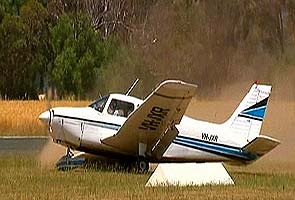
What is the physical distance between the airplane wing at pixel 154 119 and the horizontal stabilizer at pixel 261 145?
1.77 metres

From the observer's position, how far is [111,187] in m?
16.1

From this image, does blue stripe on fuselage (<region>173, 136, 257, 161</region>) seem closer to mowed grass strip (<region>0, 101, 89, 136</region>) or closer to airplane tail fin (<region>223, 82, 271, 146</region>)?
airplane tail fin (<region>223, 82, 271, 146</region>)

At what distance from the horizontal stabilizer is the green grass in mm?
563

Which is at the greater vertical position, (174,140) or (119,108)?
(119,108)

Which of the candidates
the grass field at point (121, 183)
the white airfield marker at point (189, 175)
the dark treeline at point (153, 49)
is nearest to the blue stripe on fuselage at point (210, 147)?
the grass field at point (121, 183)

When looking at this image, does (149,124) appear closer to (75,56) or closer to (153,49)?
(75,56)

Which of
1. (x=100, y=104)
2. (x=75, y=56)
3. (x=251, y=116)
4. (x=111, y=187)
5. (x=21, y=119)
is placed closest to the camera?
(x=111, y=187)

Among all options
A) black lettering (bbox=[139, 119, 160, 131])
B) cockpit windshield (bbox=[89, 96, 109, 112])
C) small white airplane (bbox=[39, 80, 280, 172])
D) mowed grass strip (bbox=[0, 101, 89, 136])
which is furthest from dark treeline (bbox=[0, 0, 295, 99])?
black lettering (bbox=[139, 119, 160, 131])

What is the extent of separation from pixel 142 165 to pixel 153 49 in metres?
39.0

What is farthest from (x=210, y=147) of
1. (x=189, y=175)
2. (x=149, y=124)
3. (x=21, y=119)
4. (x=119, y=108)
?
(x=21, y=119)

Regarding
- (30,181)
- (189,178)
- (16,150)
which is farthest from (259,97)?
(16,150)

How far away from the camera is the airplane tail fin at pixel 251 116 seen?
20.9 m

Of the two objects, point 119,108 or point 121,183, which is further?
point 119,108

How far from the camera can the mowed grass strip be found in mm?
38250
